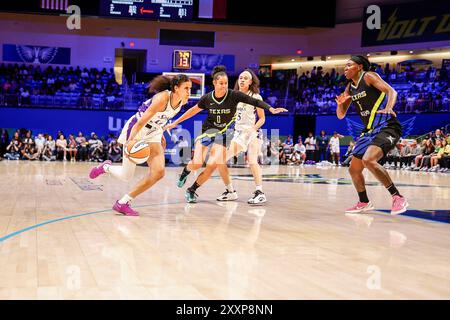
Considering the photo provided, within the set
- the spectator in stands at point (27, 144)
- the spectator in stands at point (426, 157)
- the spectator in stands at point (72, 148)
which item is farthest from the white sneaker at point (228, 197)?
the spectator in stands at point (27, 144)

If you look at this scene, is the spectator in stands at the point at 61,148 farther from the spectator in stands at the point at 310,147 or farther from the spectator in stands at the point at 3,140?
the spectator in stands at the point at 310,147

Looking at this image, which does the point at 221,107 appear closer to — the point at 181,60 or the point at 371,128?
the point at 371,128

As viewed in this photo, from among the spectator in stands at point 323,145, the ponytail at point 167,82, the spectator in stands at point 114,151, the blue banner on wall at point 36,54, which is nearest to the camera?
the ponytail at point 167,82

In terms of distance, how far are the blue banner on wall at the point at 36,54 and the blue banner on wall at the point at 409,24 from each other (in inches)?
595

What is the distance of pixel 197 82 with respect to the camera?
25438mm

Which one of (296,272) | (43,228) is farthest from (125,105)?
(296,272)

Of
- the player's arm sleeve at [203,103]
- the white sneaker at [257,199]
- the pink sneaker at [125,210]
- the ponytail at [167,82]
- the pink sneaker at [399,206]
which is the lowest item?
the white sneaker at [257,199]

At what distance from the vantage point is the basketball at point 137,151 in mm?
6219

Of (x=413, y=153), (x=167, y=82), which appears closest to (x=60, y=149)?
(x=413, y=153)

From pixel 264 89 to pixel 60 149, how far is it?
1104 cm

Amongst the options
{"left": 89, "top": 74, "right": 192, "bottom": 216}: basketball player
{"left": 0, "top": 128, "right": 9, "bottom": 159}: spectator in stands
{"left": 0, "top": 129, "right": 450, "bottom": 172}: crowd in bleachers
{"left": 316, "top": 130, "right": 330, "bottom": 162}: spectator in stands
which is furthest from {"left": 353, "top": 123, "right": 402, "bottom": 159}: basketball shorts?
{"left": 0, "top": 128, "right": 9, "bottom": 159}: spectator in stands

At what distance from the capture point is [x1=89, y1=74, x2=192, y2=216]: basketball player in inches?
243
